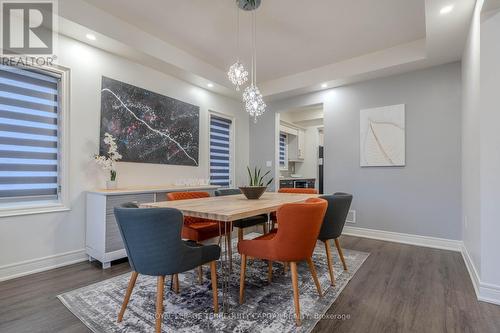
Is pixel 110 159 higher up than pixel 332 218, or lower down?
higher up

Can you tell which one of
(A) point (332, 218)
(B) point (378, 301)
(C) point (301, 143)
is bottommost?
(B) point (378, 301)

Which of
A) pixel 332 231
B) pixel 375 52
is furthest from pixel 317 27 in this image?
pixel 332 231

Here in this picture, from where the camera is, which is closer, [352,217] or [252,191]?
[252,191]

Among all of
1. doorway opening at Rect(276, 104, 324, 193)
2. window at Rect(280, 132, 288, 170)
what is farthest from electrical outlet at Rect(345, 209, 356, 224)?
window at Rect(280, 132, 288, 170)

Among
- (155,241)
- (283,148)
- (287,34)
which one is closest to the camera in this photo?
(155,241)

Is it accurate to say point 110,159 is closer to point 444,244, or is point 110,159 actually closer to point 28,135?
point 28,135

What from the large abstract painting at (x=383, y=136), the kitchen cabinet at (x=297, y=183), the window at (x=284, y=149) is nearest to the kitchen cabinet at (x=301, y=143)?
the window at (x=284, y=149)

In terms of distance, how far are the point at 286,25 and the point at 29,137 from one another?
10.5ft

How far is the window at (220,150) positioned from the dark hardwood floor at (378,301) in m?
2.48

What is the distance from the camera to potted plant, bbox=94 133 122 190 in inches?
118

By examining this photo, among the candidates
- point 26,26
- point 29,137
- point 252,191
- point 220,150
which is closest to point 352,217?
point 252,191

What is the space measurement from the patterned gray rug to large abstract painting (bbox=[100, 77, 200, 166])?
1790mm

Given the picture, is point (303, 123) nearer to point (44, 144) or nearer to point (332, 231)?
point (332, 231)

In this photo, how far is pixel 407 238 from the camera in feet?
12.1
